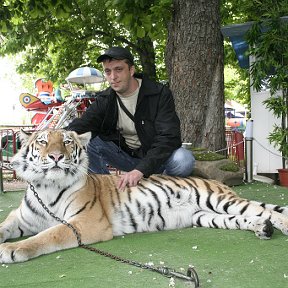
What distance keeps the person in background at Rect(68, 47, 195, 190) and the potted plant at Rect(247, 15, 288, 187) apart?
307cm

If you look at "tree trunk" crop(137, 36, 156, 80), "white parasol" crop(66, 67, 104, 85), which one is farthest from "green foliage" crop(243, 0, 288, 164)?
"white parasol" crop(66, 67, 104, 85)

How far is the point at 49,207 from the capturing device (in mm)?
3881

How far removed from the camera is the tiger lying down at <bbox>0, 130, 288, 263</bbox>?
147 inches

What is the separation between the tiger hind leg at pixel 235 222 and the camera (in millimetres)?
3678

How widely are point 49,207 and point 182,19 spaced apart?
545 centimetres

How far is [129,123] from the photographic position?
5.09 metres

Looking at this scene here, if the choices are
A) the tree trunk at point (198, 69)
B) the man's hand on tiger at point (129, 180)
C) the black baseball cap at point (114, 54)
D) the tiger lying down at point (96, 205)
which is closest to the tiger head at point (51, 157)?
the tiger lying down at point (96, 205)

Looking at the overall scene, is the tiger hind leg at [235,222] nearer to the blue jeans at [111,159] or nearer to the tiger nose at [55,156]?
the blue jeans at [111,159]

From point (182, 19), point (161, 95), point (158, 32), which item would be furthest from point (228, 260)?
point (158, 32)

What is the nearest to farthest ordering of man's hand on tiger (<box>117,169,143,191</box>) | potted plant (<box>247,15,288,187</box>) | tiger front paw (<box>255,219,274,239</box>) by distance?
tiger front paw (<box>255,219,274,239</box>) < man's hand on tiger (<box>117,169,143,191</box>) < potted plant (<box>247,15,288,187</box>)

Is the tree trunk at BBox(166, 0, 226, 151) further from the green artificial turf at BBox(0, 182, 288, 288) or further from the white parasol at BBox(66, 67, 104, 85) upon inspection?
the white parasol at BBox(66, 67, 104, 85)

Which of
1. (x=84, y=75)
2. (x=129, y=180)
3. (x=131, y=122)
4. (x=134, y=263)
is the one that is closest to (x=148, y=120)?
(x=131, y=122)

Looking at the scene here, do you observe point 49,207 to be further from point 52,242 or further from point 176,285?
point 176,285

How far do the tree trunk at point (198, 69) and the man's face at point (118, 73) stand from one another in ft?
12.2
